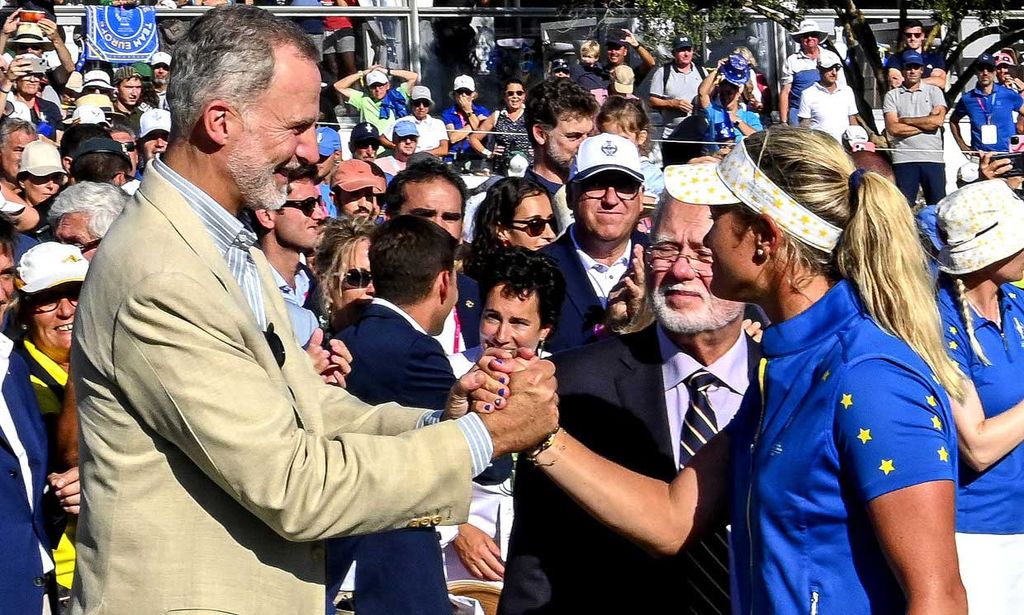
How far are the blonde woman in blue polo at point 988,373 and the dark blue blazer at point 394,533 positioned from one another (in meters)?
1.70

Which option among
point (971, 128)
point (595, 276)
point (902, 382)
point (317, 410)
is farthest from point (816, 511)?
point (971, 128)

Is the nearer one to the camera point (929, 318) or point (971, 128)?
point (929, 318)

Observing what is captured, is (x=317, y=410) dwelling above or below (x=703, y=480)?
above

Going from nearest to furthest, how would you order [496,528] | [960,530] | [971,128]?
[960,530] < [496,528] < [971,128]

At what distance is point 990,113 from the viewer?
16.1 meters

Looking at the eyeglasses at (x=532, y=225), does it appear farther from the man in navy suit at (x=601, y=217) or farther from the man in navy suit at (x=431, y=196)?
the man in navy suit at (x=601, y=217)

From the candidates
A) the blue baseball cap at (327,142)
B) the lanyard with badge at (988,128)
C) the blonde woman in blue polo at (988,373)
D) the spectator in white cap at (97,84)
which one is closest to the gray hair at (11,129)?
the blue baseball cap at (327,142)

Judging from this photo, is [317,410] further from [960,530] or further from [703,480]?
[960,530]

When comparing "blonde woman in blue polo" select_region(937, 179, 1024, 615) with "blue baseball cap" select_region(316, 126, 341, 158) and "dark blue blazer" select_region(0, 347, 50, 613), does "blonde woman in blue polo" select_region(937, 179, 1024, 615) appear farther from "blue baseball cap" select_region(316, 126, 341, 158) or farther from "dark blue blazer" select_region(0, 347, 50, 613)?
"blue baseball cap" select_region(316, 126, 341, 158)

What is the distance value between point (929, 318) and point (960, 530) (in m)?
2.07

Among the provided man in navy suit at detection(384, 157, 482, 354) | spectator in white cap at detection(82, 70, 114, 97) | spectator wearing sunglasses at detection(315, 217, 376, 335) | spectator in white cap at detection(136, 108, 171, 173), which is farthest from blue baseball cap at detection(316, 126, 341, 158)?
spectator wearing sunglasses at detection(315, 217, 376, 335)

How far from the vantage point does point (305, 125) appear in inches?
117

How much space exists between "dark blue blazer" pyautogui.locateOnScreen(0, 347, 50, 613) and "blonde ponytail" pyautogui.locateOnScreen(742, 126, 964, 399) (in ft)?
9.13

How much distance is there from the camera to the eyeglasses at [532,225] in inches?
275
